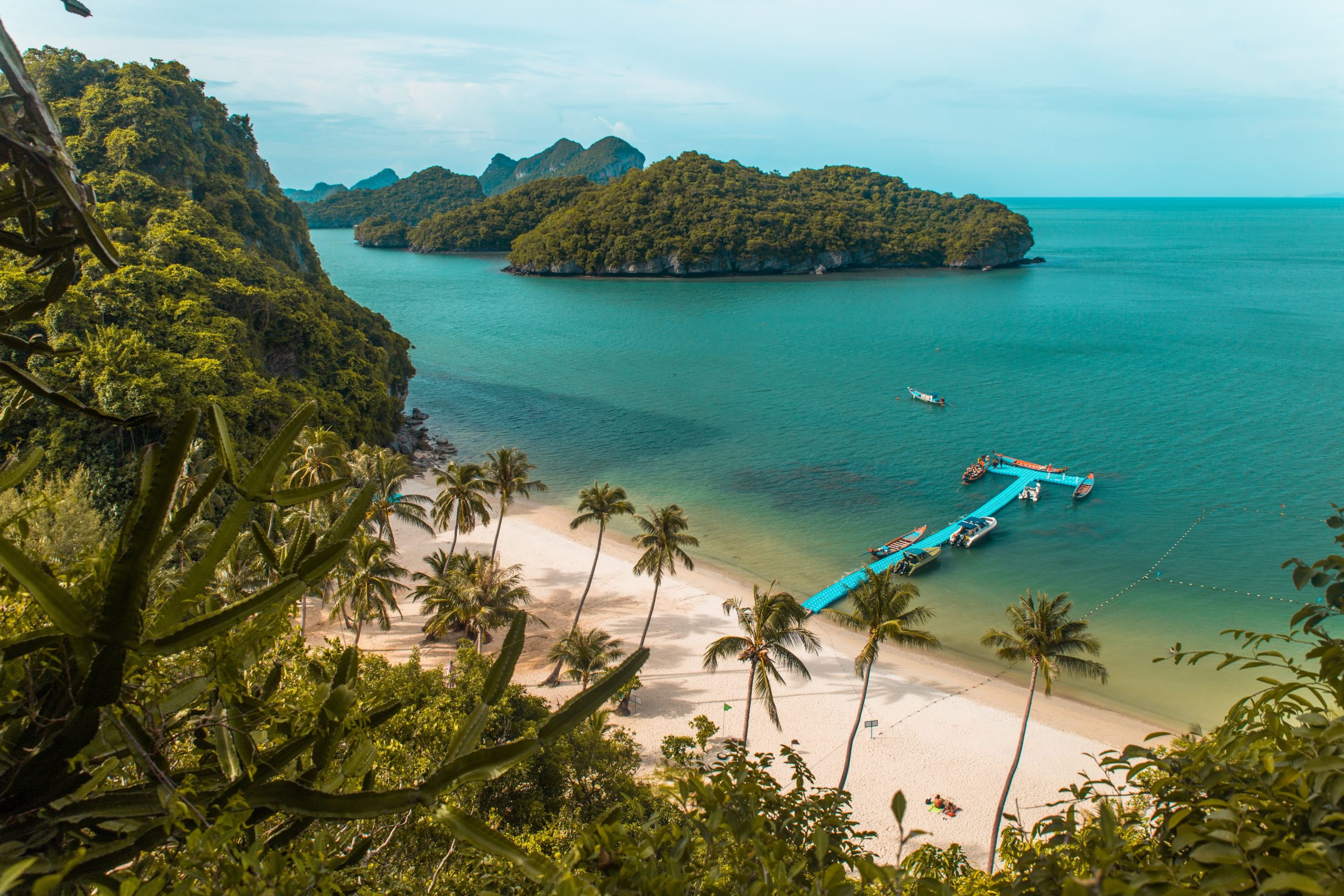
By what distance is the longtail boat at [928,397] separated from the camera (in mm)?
52625

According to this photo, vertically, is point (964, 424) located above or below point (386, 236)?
below

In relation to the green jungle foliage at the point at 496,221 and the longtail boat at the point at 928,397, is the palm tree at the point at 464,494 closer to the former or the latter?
the longtail boat at the point at 928,397

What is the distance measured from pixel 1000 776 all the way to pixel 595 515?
14387mm

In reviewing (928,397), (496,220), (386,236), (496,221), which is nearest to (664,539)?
(928,397)

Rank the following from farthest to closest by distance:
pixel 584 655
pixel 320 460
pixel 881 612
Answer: pixel 584 655 → pixel 320 460 → pixel 881 612

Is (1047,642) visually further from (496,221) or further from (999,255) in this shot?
(496,221)

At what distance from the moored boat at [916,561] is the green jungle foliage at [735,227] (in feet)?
301

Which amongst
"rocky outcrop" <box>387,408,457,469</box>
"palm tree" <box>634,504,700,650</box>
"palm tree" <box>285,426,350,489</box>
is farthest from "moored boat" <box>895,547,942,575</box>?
"rocky outcrop" <box>387,408,457,469</box>

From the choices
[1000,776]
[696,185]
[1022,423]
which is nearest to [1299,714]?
[1000,776]

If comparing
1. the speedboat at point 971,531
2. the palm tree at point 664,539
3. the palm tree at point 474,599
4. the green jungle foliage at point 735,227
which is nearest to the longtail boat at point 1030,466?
the speedboat at point 971,531

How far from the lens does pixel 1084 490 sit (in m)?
38.1

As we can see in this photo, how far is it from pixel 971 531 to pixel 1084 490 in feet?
29.6

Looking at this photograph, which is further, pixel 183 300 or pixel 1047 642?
pixel 183 300

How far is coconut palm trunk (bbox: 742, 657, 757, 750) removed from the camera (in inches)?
739
